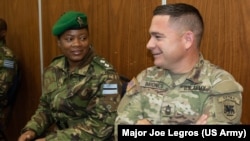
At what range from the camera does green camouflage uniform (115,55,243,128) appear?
4.98 feet

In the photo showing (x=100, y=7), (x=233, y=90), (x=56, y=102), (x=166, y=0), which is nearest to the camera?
(x=233, y=90)

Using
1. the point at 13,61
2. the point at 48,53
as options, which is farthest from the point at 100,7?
the point at 13,61

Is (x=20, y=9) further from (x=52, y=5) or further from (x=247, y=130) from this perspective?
(x=247, y=130)

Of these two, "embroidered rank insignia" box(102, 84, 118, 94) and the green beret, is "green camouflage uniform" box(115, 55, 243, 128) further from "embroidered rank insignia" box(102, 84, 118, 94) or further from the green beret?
the green beret

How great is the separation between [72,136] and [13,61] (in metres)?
1.36

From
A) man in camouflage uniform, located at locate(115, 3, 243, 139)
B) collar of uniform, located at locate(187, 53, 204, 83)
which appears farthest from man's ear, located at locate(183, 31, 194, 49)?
collar of uniform, located at locate(187, 53, 204, 83)

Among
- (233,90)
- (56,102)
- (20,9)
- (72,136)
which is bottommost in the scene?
(72,136)

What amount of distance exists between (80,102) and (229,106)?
3.00 ft

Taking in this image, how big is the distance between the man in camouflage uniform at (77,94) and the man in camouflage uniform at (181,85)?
0.37 meters

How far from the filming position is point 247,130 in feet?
4.05

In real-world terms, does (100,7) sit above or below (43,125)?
above

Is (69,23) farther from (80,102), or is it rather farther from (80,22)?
(80,102)

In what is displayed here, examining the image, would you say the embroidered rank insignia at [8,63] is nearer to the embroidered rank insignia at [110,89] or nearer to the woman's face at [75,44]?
the woman's face at [75,44]

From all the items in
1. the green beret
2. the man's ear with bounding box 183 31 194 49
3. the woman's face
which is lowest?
the woman's face
